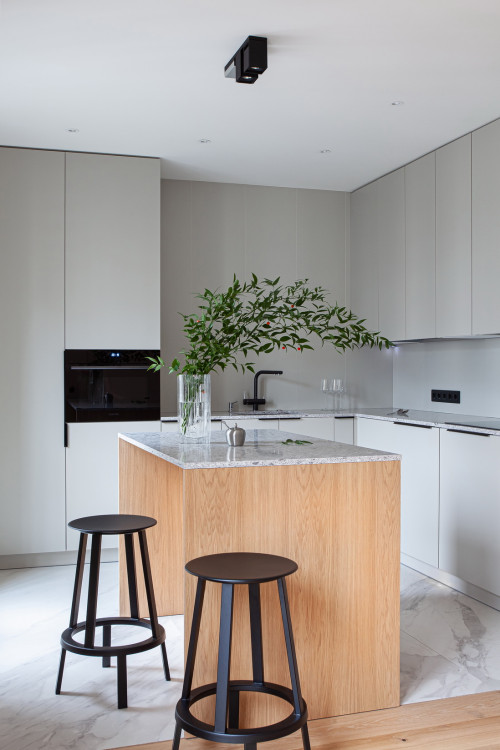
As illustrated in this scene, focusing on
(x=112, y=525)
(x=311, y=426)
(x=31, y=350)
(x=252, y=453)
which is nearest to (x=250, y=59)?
(x=252, y=453)

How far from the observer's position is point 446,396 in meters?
4.93

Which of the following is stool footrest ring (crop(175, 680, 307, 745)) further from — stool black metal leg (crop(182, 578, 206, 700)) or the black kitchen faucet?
the black kitchen faucet

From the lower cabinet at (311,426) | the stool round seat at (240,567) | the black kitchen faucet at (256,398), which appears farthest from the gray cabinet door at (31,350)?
the stool round seat at (240,567)

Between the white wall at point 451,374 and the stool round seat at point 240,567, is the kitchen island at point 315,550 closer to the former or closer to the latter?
the stool round seat at point 240,567

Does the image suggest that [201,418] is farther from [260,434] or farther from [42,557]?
[42,557]

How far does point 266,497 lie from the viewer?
2.49 meters

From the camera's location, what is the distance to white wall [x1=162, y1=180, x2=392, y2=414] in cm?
531

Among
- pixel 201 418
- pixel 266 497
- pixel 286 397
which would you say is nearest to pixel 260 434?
pixel 201 418

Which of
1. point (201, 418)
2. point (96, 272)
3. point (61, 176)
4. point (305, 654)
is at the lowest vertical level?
point (305, 654)

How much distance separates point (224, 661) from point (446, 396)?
10.7ft

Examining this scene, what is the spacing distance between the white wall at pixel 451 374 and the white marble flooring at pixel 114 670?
48.0 inches

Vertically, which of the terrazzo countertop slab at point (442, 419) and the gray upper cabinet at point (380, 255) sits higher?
the gray upper cabinet at point (380, 255)

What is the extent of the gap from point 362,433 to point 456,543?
4.06ft

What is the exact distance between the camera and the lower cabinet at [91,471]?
458 cm
